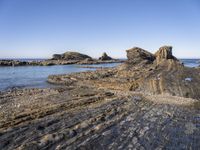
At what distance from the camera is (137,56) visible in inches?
1875

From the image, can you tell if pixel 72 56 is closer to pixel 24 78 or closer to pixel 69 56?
pixel 69 56

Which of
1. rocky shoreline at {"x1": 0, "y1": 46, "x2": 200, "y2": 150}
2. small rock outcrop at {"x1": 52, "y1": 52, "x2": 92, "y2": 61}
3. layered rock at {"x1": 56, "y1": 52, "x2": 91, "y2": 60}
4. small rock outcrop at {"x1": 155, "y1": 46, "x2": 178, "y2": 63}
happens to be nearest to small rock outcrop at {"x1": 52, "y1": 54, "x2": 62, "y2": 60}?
small rock outcrop at {"x1": 52, "y1": 52, "x2": 92, "y2": 61}

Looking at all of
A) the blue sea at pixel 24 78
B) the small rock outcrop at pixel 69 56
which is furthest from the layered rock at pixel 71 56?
the blue sea at pixel 24 78

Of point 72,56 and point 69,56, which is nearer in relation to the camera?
point 72,56

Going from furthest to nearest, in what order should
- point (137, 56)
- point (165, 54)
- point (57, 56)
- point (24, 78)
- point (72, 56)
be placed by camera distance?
point (72, 56)
point (57, 56)
point (137, 56)
point (165, 54)
point (24, 78)

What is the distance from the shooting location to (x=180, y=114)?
51.5 feet

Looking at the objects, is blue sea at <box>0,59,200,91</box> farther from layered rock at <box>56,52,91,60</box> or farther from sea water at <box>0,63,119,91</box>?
layered rock at <box>56,52,91,60</box>

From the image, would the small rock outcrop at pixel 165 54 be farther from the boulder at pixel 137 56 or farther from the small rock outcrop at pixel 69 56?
the small rock outcrop at pixel 69 56

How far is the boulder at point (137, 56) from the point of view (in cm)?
4662

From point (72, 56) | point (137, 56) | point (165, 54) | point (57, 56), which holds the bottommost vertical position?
A: point (72, 56)

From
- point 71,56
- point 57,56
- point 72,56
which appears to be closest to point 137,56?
point 72,56

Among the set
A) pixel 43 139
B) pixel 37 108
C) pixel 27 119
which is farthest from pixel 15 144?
pixel 37 108

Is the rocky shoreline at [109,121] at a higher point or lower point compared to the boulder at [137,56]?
lower

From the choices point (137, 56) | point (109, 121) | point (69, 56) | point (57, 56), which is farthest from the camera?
point (69, 56)
